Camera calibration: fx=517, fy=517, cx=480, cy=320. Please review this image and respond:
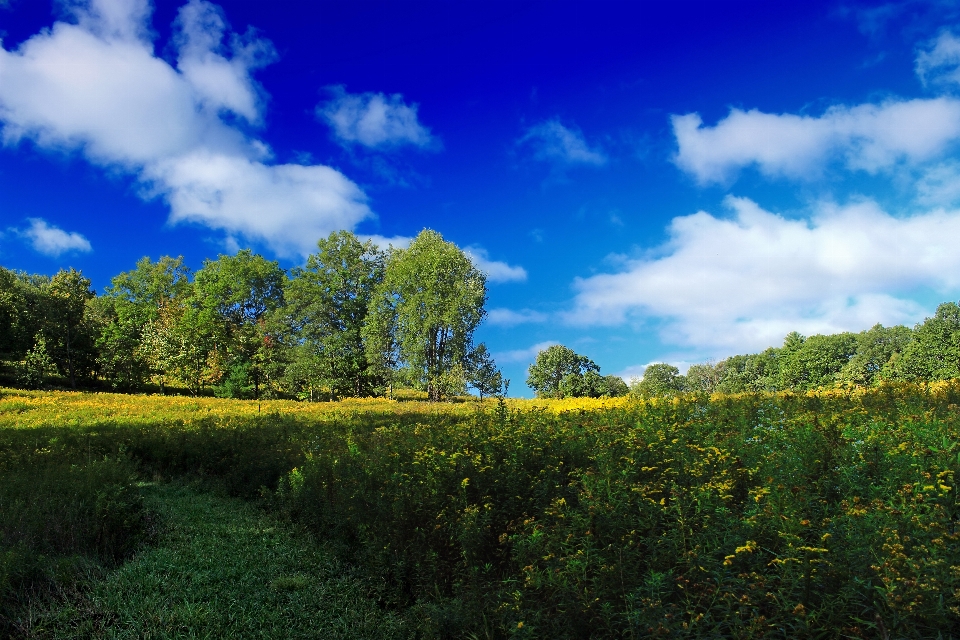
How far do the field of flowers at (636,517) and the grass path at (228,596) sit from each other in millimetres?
447

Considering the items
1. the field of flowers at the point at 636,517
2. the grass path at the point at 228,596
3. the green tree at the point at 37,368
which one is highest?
the green tree at the point at 37,368

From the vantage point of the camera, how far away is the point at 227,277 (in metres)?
49.0

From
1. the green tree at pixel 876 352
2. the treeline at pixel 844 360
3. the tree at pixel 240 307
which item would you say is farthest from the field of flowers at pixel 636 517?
the green tree at pixel 876 352

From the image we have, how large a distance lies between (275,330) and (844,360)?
91.5m

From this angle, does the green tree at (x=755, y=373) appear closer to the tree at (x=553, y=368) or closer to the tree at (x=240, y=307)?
the tree at (x=553, y=368)

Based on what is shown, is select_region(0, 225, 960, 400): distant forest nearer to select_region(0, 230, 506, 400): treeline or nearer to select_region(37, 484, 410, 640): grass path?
select_region(0, 230, 506, 400): treeline

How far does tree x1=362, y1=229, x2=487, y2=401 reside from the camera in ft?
122

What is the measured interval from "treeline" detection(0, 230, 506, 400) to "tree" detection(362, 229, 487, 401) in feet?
0.30

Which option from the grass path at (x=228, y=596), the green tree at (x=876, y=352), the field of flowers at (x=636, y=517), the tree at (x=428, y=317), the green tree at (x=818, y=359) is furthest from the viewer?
the green tree at (x=818, y=359)

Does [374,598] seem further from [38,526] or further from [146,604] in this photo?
[38,526]

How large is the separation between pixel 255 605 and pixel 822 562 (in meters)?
5.55

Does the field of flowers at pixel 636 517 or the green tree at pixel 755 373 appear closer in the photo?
the field of flowers at pixel 636 517

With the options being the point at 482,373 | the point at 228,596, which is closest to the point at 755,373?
the point at 482,373

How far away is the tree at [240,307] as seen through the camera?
151 ft
